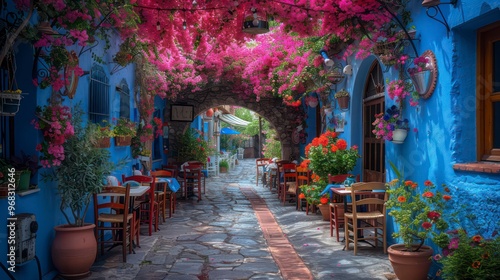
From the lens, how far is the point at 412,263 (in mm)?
4699

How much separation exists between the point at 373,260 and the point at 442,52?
2.68 m

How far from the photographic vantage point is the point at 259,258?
6191 millimetres

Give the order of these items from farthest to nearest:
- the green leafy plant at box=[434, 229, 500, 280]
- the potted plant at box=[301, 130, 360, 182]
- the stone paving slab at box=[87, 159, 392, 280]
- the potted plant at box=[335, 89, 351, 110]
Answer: the potted plant at box=[335, 89, 351, 110] < the potted plant at box=[301, 130, 360, 182] < the stone paving slab at box=[87, 159, 392, 280] < the green leafy plant at box=[434, 229, 500, 280]

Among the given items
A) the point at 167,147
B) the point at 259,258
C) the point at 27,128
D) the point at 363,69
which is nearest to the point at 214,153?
the point at 167,147

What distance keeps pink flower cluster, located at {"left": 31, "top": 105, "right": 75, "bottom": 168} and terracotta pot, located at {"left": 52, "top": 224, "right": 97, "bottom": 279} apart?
791mm

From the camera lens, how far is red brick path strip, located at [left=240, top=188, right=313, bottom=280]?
543 centimetres

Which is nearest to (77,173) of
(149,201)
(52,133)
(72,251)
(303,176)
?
(52,133)

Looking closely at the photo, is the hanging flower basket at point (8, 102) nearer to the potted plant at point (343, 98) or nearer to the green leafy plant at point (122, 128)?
the green leafy plant at point (122, 128)

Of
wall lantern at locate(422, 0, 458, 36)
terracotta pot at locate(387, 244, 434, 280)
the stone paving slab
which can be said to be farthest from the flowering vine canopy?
terracotta pot at locate(387, 244, 434, 280)

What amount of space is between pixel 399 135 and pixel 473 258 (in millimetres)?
2414

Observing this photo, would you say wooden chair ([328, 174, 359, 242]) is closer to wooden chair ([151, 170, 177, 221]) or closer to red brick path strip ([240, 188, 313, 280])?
red brick path strip ([240, 188, 313, 280])

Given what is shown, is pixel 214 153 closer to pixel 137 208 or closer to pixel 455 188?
pixel 137 208

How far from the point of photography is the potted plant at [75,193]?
4.96 metres

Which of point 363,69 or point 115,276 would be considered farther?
point 363,69
